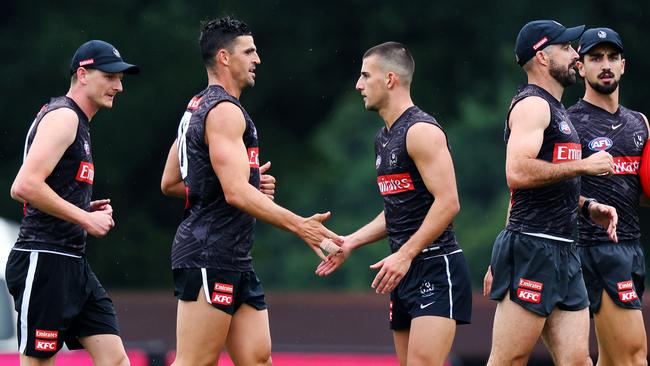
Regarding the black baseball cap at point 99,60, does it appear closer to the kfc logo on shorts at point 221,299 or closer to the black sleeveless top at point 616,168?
the kfc logo on shorts at point 221,299

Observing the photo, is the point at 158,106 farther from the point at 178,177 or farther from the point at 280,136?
the point at 178,177

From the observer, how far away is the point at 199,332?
7129 millimetres

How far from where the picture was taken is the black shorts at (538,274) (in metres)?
7.37

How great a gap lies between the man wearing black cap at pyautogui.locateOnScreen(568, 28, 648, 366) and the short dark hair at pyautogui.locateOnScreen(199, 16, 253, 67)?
2.16 meters

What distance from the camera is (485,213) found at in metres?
18.8

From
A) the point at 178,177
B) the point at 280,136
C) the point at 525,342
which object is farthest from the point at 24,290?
the point at 280,136

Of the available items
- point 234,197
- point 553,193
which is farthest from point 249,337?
point 553,193

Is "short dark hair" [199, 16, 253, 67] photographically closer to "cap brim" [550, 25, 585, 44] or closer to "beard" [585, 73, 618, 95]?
"cap brim" [550, 25, 585, 44]

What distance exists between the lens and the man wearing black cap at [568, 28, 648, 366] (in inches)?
320

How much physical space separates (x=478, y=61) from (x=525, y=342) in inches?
444

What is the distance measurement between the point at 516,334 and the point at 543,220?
2.06 feet

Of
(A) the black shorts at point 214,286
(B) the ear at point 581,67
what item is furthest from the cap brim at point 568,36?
(A) the black shorts at point 214,286

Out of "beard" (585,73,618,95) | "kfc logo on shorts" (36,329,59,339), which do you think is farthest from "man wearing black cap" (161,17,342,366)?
"beard" (585,73,618,95)

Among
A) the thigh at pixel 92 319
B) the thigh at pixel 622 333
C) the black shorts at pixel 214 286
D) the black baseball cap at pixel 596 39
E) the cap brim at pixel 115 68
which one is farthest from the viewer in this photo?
the black baseball cap at pixel 596 39
